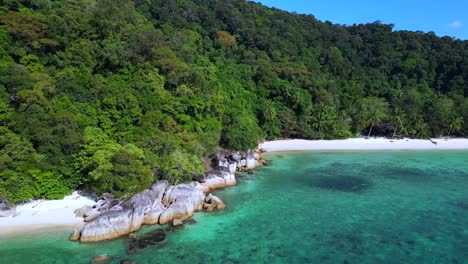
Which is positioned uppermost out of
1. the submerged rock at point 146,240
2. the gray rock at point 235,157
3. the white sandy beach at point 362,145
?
the white sandy beach at point 362,145

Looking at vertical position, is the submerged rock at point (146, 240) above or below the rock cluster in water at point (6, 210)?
below

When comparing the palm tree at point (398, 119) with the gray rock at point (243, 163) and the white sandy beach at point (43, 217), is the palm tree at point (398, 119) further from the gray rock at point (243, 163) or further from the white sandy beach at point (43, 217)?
the white sandy beach at point (43, 217)

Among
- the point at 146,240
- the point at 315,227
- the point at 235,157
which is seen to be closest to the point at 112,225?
the point at 146,240

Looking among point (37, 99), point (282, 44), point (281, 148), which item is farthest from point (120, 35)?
point (282, 44)

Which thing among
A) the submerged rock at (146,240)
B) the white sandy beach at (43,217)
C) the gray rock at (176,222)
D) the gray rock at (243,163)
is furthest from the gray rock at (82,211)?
the gray rock at (243,163)

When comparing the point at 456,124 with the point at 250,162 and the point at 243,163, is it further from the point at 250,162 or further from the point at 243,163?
the point at 243,163

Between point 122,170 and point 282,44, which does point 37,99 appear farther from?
point 282,44

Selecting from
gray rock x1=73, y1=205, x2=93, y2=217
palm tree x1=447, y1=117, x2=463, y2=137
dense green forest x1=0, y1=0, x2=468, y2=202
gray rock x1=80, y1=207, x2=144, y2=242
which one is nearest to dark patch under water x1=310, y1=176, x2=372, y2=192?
dense green forest x1=0, y1=0, x2=468, y2=202

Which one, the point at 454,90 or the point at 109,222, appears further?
the point at 454,90
